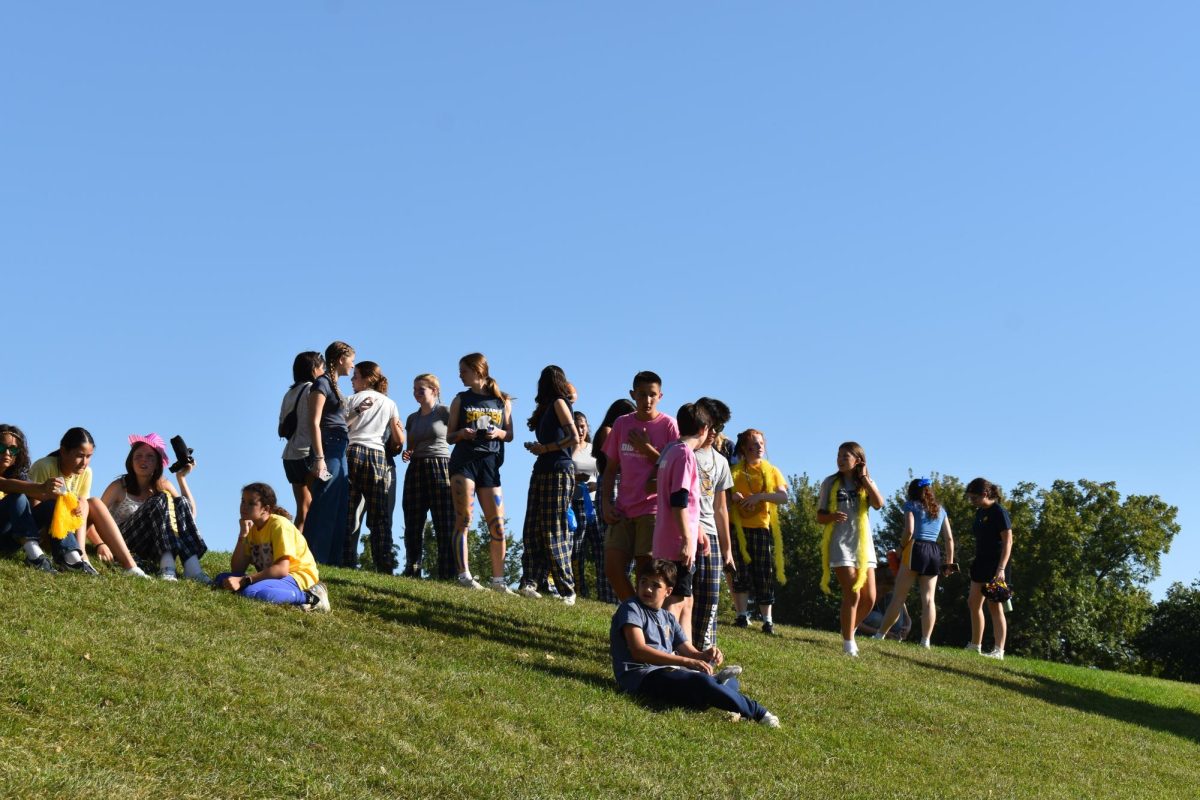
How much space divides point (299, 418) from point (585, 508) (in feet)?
14.1

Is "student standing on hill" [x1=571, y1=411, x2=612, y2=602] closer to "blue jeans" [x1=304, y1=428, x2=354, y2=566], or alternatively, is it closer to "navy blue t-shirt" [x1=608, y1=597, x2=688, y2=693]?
"blue jeans" [x1=304, y1=428, x2=354, y2=566]

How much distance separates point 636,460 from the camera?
10617 millimetres

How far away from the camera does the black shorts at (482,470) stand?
13.5 m

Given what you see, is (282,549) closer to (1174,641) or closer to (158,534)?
(158,534)

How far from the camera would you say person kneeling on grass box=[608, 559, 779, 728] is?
913 centimetres

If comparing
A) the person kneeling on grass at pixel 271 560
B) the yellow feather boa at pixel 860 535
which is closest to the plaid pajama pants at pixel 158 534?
the person kneeling on grass at pixel 271 560

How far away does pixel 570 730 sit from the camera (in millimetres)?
8078

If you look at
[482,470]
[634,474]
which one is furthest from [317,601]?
[482,470]

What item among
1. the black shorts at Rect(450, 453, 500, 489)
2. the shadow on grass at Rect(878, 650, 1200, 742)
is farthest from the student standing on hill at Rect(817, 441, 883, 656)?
the black shorts at Rect(450, 453, 500, 489)

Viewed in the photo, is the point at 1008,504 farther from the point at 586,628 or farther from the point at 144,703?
the point at 144,703

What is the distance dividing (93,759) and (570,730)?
2.94m

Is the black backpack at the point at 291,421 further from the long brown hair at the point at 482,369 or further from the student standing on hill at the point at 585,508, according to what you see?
the student standing on hill at the point at 585,508

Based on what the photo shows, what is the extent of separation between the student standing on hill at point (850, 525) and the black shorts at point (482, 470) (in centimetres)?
335

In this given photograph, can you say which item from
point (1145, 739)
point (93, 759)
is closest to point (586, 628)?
point (1145, 739)
